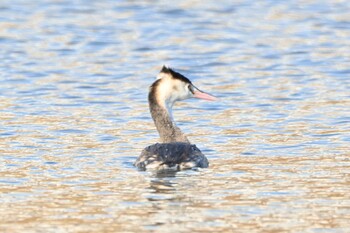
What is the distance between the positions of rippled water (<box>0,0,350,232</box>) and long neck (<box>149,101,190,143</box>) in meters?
0.41

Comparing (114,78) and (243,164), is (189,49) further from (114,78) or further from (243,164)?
(243,164)

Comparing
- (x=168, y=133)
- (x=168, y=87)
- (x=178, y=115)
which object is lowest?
(x=178, y=115)

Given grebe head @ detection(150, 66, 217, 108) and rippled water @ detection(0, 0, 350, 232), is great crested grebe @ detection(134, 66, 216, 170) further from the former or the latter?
rippled water @ detection(0, 0, 350, 232)

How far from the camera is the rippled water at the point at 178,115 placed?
408 inches

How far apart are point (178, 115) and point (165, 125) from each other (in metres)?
2.73

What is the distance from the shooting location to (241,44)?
857 inches

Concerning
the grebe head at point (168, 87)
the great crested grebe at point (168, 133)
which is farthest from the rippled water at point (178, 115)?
the grebe head at point (168, 87)

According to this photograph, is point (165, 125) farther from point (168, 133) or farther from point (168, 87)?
point (168, 87)

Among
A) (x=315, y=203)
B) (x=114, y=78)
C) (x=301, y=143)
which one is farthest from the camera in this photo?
(x=114, y=78)

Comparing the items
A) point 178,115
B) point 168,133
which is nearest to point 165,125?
point 168,133

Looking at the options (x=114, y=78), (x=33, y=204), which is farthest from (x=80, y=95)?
(x=33, y=204)

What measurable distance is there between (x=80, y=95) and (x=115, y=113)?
61.9 inches

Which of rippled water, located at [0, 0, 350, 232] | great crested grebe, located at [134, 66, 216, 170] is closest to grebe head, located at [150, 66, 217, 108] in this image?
great crested grebe, located at [134, 66, 216, 170]

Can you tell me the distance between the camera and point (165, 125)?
13.4 m
